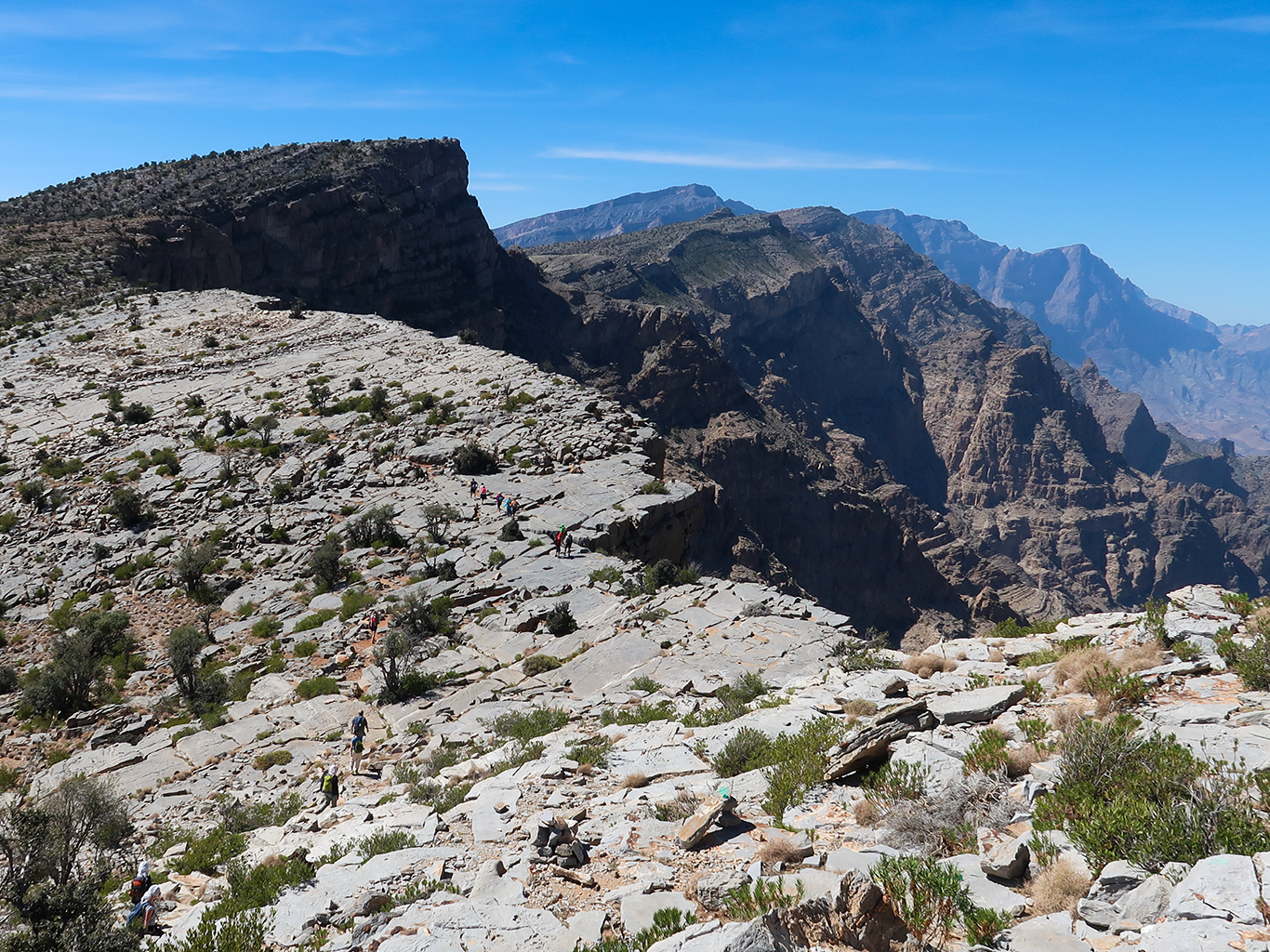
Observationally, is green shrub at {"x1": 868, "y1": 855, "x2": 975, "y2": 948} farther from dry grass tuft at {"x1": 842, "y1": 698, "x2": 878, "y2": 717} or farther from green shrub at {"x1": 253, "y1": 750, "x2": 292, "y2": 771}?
green shrub at {"x1": 253, "y1": 750, "x2": 292, "y2": 771}

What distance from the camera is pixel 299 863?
8.56 m

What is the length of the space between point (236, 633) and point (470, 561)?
223 inches

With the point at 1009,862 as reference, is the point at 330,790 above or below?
below

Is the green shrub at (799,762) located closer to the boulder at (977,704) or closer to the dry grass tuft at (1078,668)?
the boulder at (977,704)

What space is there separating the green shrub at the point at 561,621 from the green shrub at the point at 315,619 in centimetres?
530

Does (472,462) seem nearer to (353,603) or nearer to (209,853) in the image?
(353,603)

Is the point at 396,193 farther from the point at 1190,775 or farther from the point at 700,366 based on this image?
the point at 1190,775

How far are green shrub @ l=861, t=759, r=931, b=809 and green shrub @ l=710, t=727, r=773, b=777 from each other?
1522mm

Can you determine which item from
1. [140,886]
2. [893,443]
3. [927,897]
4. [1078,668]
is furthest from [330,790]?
[893,443]

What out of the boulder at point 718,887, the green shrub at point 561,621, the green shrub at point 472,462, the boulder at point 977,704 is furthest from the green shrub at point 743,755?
the green shrub at point 472,462

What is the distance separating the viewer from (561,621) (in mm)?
16453

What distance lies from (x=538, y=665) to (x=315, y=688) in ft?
15.0

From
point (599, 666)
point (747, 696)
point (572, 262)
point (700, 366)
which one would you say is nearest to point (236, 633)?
point (599, 666)

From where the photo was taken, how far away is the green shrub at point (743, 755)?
9.29 m
